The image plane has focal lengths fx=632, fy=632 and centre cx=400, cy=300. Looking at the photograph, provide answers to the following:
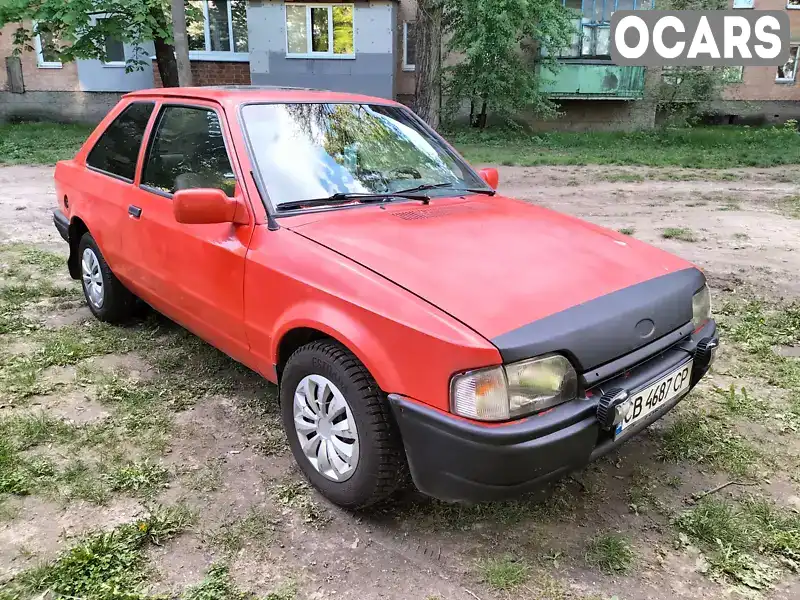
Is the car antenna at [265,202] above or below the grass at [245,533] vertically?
above

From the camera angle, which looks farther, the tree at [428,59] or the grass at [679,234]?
the tree at [428,59]

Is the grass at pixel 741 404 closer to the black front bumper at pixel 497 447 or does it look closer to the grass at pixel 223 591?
the black front bumper at pixel 497 447

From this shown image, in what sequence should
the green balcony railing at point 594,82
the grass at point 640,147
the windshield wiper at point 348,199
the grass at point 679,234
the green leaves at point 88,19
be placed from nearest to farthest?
the windshield wiper at point 348,199
the grass at point 679,234
the green leaves at point 88,19
the grass at point 640,147
the green balcony railing at point 594,82

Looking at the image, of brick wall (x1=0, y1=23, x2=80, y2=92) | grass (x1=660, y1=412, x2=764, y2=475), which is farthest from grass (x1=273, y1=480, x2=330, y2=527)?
brick wall (x1=0, y1=23, x2=80, y2=92)

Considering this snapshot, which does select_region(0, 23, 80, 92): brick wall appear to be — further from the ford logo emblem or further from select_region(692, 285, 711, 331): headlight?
the ford logo emblem

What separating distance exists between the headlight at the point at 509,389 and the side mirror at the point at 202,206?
138 centimetres

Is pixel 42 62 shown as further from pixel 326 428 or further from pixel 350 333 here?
pixel 350 333

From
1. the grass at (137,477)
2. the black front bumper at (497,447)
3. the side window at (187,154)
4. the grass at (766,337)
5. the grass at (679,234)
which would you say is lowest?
the grass at (137,477)

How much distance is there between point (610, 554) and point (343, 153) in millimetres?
2148

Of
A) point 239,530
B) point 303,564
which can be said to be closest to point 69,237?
point 239,530

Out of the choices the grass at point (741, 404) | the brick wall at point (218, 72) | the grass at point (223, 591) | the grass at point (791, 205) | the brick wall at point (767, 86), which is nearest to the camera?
the grass at point (223, 591)

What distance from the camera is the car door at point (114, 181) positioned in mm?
3854

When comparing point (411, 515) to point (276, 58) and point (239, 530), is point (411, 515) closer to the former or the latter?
point (239, 530)

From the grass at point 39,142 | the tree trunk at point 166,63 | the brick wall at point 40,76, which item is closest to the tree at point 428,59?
the tree trunk at point 166,63
